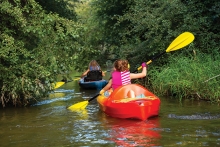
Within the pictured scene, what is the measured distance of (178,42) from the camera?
9945 mm

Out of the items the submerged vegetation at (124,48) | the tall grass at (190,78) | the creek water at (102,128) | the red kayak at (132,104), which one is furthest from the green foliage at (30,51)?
the tall grass at (190,78)

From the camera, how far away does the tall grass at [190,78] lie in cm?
971

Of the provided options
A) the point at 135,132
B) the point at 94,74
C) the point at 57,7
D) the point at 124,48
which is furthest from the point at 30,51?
the point at 94,74

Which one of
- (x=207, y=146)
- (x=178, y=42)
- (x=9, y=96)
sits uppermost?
(x=178, y=42)

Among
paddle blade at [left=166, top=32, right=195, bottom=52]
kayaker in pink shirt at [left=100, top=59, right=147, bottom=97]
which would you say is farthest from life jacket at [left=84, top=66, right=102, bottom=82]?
kayaker in pink shirt at [left=100, top=59, right=147, bottom=97]

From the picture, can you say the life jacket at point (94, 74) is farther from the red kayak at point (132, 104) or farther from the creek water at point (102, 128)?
the red kayak at point (132, 104)

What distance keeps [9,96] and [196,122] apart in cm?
459

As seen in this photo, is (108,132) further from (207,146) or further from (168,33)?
(168,33)

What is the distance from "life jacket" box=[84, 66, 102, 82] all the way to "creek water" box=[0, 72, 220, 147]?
4.68m

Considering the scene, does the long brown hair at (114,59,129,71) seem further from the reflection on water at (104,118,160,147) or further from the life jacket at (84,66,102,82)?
the life jacket at (84,66,102,82)

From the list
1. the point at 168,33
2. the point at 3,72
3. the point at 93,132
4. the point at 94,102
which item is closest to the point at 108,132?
the point at 93,132

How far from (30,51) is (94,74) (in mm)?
5252

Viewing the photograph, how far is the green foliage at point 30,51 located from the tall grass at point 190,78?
267 centimetres

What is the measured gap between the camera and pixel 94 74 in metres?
14.6
